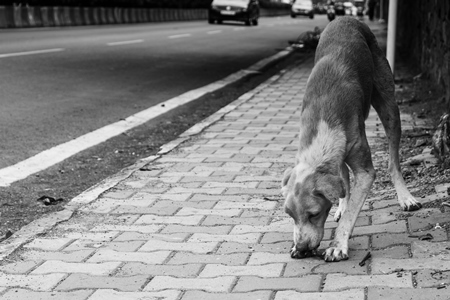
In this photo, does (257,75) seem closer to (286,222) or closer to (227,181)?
(227,181)

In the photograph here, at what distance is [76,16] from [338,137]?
88.0 ft

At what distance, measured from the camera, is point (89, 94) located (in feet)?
34.5

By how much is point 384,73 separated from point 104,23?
2868 cm

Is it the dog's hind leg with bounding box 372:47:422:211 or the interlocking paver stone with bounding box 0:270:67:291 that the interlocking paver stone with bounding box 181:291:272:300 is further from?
the dog's hind leg with bounding box 372:47:422:211

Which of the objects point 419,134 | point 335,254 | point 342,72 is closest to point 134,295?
point 335,254

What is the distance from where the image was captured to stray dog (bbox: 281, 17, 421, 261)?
13.1 feet

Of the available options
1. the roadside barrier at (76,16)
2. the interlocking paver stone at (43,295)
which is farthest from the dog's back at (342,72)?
the roadside barrier at (76,16)

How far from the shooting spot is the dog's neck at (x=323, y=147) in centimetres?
407

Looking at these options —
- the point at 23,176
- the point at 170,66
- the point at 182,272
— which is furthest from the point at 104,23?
the point at 182,272

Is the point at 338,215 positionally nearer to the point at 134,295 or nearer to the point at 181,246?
the point at 181,246

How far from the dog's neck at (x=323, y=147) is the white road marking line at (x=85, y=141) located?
2.72m


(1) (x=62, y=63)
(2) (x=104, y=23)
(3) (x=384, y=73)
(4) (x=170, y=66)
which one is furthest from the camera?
(2) (x=104, y=23)

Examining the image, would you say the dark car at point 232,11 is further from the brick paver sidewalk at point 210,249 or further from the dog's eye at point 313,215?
the dog's eye at point 313,215

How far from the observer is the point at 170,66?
1462 centimetres
